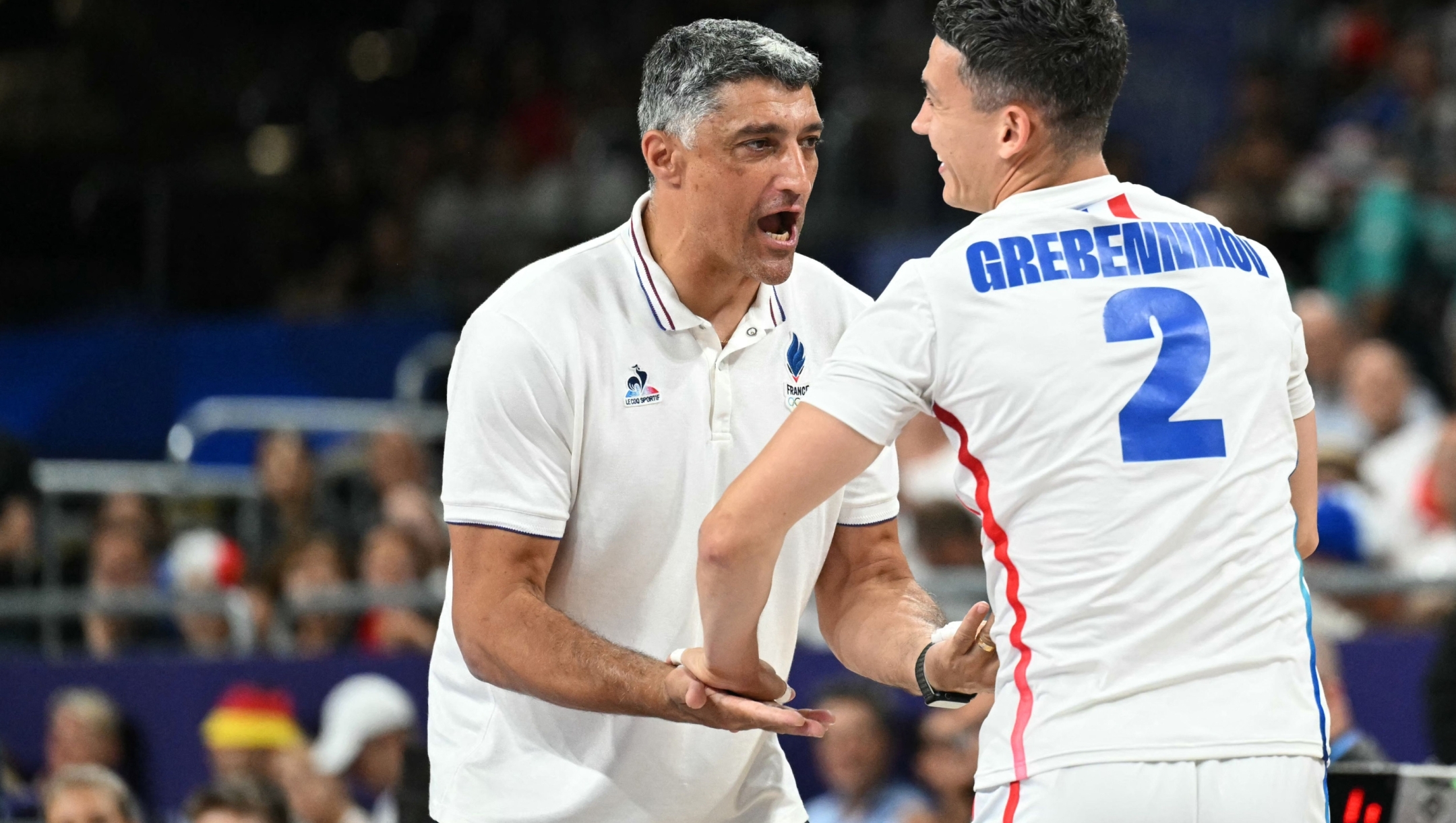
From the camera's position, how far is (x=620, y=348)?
3.31 m

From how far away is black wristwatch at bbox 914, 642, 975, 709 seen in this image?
301cm

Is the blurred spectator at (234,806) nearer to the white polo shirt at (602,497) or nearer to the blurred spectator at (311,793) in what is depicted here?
the blurred spectator at (311,793)

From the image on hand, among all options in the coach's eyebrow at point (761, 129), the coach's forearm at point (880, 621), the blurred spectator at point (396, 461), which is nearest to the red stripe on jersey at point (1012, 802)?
the coach's forearm at point (880, 621)

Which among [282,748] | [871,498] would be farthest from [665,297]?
[282,748]

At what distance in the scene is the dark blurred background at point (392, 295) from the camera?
21.9ft

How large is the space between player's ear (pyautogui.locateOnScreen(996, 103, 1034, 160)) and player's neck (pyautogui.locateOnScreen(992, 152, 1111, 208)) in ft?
→ 0.10

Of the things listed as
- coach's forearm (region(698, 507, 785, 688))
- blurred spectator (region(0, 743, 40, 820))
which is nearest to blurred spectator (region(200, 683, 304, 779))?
blurred spectator (region(0, 743, 40, 820))

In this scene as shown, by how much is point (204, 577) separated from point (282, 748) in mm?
2267

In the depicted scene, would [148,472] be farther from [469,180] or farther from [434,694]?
[434,694]

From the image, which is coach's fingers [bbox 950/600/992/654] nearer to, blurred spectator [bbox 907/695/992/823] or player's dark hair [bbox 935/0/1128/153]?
player's dark hair [bbox 935/0/1128/153]

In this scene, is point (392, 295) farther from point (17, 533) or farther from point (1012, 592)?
point (1012, 592)

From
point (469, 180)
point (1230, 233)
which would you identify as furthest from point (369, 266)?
point (1230, 233)

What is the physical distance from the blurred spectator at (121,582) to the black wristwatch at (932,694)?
A: 6344 millimetres

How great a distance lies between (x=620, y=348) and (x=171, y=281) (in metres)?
10.6
